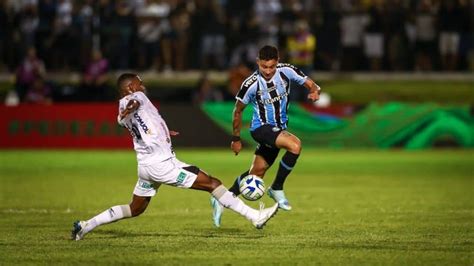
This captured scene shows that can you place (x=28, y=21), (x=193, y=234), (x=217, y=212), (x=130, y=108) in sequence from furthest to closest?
(x=28, y=21), (x=217, y=212), (x=193, y=234), (x=130, y=108)

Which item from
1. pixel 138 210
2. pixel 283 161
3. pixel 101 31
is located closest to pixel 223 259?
pixel 138 210

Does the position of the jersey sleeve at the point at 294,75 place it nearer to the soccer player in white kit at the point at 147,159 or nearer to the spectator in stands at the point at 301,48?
the soccer player in white kit at the point at 147,159

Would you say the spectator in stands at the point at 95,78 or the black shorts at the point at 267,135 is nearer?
the black shorts at the point at 267,135

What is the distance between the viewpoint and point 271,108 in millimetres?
12586

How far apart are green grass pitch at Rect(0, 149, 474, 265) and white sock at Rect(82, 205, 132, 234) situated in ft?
0.63

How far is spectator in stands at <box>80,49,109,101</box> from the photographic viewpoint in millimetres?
27141

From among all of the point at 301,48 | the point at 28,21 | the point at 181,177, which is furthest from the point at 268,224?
the point at 28,21

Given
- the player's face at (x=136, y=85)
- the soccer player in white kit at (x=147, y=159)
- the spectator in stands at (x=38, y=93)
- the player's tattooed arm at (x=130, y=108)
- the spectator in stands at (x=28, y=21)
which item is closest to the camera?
the player's tattooed arm at (x=130, y=108)

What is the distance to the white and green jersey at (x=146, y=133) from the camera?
10719mm

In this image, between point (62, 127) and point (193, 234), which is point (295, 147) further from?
point (62, 127)

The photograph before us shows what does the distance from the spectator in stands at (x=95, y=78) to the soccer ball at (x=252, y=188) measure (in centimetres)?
1606

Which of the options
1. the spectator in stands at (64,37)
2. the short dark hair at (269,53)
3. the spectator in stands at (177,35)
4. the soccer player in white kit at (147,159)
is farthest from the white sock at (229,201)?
the spectator in stands at (64,37)

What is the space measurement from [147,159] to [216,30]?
669 inches

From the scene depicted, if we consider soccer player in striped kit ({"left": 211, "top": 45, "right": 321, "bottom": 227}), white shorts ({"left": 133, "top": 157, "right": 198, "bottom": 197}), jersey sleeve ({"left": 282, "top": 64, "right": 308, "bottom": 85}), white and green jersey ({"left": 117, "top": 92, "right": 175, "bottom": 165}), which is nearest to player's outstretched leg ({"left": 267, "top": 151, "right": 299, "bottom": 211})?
soccer player in striped kit ({"left": 211, "top": 45, "right": 321, "bottom": 227})
